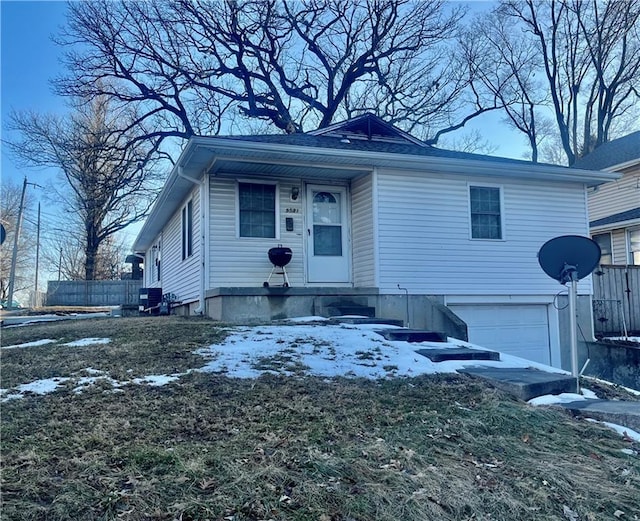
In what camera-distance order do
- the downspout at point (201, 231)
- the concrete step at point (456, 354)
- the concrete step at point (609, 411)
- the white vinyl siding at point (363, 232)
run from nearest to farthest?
1. the concrete step at point (609, 411)
2. the concrete step at point (456, 354)
3. the downspout at point (201, 231)
4. the white vinyl siding at point (363, 232)

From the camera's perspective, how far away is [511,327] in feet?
32.0

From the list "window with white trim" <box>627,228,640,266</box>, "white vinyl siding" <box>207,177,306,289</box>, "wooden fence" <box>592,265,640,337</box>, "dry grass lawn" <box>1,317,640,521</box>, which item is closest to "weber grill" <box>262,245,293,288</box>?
"white vinyl siding" <box>207,177,306,289</box>

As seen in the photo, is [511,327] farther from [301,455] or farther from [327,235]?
[301,455]

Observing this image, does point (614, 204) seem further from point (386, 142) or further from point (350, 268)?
point (350, 268)

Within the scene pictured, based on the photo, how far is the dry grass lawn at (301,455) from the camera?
223 centimetres

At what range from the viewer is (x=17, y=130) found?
19.8 metres

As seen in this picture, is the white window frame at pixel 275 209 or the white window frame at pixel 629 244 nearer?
the white window frame at pixel 275 209

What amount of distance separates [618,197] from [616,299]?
6.95 m

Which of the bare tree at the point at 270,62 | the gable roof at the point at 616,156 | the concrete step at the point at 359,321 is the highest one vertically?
the bare tree at the point at 270,62

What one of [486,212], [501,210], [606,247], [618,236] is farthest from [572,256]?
[606,247]

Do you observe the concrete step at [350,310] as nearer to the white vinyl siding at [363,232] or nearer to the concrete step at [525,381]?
the white vinyl siding at [363,232]

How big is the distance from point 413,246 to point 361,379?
201 inches

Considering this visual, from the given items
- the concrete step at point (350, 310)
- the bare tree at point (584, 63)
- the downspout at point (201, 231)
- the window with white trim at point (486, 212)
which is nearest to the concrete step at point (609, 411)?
the concrete step at point (350, 310)

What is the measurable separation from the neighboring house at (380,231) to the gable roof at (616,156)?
285 inches
